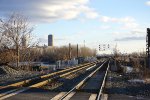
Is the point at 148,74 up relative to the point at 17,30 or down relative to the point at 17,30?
down

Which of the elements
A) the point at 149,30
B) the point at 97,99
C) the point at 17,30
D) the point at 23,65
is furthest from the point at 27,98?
the point at 149,30

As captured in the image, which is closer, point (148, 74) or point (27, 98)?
point (27, 98)

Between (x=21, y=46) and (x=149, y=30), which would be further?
(x=149, y=30)

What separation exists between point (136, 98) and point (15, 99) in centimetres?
543

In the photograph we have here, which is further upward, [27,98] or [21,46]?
[21,46]

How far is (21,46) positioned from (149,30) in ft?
80.8

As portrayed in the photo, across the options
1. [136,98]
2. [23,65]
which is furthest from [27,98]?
[23,65]

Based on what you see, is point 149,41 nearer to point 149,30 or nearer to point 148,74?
point 149,30

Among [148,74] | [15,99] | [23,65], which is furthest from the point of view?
[23,65]

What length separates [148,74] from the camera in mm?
33938

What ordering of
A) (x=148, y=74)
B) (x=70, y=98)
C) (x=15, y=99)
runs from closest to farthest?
1. (x=15, y=99)
2. (x=70, y=98)
3. (x=148, y=74)

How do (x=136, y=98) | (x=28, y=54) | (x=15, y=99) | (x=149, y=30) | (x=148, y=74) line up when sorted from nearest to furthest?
(x=15, y=99), (x=136, y=98), (x=148, y=74), (x=28, y=54), (x=149, y=30)

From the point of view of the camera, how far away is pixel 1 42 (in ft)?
156

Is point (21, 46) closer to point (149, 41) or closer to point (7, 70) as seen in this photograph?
point (7, 70)
